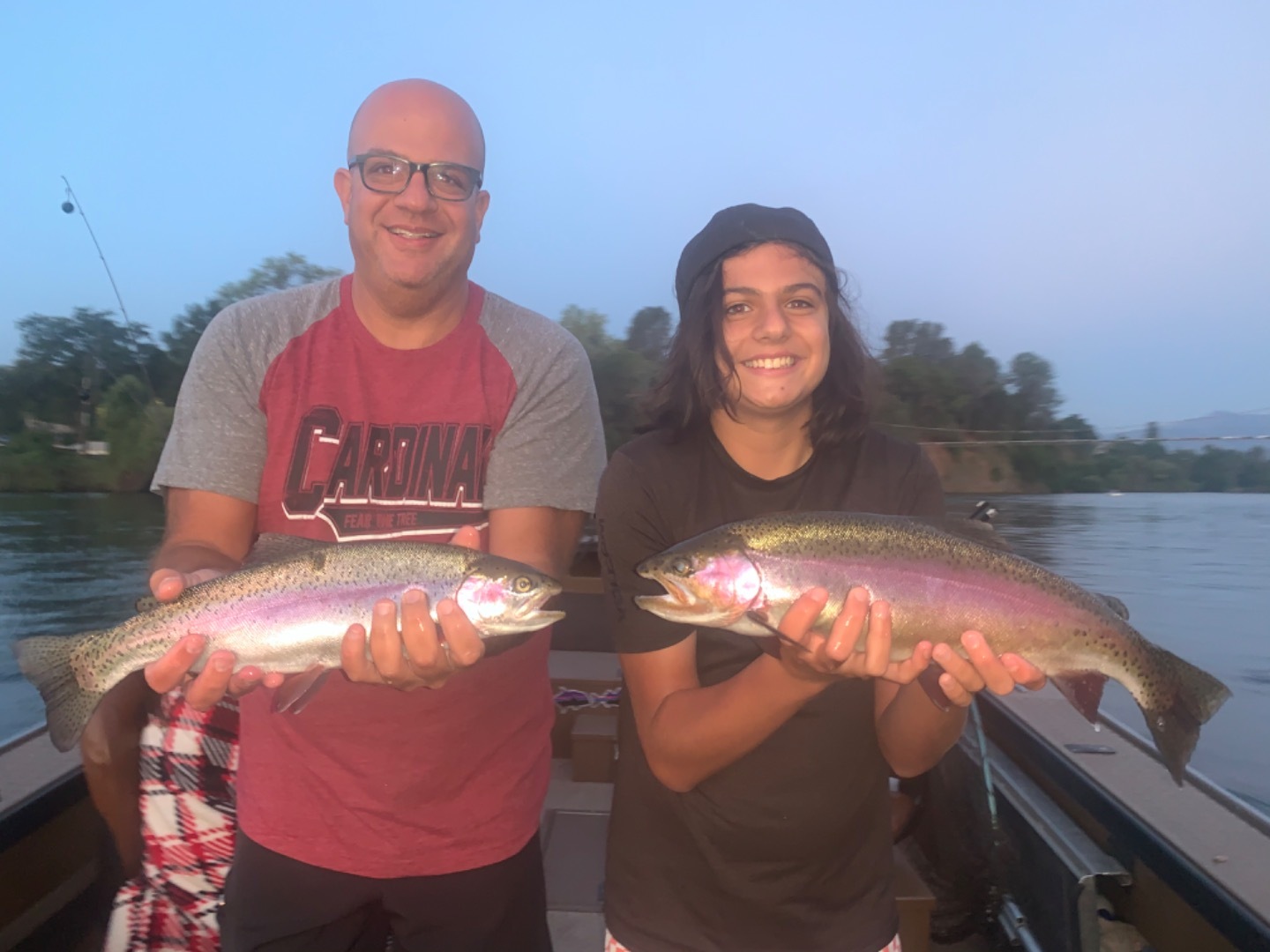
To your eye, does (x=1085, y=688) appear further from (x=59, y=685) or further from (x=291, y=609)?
(x=59, y=685)

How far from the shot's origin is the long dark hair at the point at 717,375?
2.38 m

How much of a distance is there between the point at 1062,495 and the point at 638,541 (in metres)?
22.6

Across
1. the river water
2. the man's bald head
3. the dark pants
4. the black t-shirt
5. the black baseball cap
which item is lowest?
the river water

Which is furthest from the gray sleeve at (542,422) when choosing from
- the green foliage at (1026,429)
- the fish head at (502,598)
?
the green foliage at (1026,429)

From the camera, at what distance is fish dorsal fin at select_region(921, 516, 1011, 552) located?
2375mm

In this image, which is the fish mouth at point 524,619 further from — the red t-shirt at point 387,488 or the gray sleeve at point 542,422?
the gray sleeve at point 542,422

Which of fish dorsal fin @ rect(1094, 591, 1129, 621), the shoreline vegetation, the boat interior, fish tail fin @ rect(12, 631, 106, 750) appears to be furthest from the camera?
the shoreline vegetation

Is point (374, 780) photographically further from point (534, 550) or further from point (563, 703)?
point (563, 703)

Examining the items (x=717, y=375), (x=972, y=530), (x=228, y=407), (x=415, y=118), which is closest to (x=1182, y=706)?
(x=972, y=530)

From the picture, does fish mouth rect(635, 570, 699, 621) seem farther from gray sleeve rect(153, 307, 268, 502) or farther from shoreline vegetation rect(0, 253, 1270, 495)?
shoreline vegetation rect(0, 253, 1270, 495)

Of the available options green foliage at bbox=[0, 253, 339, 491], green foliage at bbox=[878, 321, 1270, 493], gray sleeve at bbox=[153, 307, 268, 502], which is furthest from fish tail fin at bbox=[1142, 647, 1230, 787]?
green foliage at bbox=[0, 253, 339, 491]

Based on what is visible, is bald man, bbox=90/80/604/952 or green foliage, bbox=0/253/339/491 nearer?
bald man, bbox=90/80/604/952

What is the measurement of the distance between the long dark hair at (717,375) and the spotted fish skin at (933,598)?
13.9 inches

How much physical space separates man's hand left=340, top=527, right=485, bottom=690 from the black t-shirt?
1.47ft
